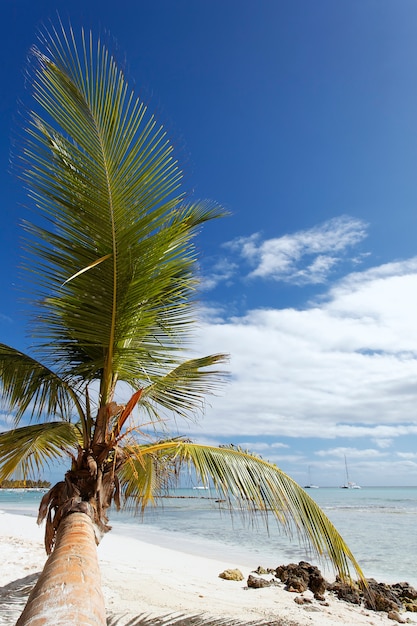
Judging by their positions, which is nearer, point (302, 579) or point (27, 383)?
point (27, 383)

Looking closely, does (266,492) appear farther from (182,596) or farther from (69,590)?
(182,596)

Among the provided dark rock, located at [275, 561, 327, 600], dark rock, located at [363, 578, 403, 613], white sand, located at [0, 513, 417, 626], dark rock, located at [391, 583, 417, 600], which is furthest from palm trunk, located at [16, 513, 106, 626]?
dark rock, located at [391, 583, 417, 600]

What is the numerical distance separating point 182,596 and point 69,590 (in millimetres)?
5816

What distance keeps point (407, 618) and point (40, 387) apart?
267 inches

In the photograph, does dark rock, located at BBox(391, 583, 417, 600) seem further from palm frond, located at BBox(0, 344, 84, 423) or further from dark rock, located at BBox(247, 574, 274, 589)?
palm frond, located at BBox(0, 344, 84, 423)

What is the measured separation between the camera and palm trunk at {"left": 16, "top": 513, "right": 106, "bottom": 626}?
1.74 metres

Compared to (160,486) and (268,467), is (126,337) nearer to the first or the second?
(268,467)

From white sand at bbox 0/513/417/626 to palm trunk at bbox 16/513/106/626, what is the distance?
9.66 feet

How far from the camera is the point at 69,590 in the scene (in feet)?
6.39

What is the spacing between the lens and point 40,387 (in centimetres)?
456

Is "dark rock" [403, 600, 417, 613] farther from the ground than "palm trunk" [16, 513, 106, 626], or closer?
closer

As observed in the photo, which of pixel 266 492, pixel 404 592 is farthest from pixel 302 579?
pixel 266 492

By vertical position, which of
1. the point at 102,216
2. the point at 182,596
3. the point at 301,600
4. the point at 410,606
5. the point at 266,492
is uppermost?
the point at 102,216

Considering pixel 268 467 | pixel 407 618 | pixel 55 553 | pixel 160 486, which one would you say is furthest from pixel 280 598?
pixel 55 553
